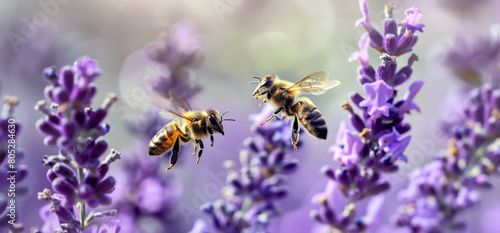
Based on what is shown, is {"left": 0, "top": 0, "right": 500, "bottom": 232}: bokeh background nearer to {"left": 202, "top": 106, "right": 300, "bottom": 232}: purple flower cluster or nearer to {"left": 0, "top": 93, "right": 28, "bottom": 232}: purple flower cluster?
{"left": 202, "top": 106, "right": 300, "bottom": 232}: purple flower cluster

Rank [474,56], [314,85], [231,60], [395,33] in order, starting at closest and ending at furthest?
[395,33] < [314,85] < [474,56] < [231,60]

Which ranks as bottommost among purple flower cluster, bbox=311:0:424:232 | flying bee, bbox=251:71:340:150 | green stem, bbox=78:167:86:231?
green stem, bbox=78:167:86:231

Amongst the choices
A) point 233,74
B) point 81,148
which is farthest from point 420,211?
point 233,74

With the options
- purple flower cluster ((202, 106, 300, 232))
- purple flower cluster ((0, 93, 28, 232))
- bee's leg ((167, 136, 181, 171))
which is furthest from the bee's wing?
purple flower cluster ((0, 93, 28, 232))

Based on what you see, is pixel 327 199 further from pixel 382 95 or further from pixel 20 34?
pixel 20 34

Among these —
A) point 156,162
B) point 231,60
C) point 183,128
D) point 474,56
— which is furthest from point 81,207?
point 231,60

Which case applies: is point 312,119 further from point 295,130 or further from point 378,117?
point 378,117
